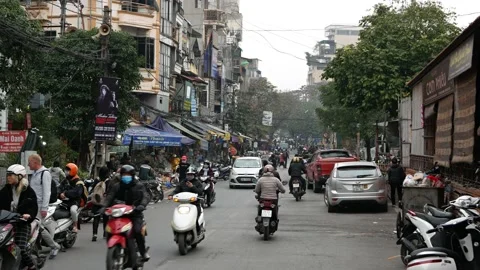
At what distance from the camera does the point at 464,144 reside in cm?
1458

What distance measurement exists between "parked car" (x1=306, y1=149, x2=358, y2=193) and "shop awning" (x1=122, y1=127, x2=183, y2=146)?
7.60m

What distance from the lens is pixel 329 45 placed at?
575 ft

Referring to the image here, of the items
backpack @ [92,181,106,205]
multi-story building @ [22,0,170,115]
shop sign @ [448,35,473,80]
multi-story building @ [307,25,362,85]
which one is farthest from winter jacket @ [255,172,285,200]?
multi-story building @ [307,25,362,85]

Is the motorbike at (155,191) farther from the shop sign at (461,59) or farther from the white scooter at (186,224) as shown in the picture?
the shop sign at (461,59)

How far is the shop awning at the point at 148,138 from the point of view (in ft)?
111

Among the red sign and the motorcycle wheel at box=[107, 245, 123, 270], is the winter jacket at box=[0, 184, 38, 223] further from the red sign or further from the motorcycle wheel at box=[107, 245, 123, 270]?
the red sign

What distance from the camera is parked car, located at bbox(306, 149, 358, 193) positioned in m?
29.7

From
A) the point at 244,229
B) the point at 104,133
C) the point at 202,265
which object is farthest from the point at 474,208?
the point at 104,133

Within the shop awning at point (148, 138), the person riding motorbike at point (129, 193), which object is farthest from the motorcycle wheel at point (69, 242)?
the shop awning at point (148, 138)

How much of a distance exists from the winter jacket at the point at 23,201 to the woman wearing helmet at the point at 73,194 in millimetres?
3528

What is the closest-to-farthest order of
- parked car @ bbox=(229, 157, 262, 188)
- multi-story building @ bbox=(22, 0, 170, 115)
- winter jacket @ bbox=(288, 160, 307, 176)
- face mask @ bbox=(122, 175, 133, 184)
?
face mask @ bbox=(122, 175, 133, 184), winter jacket @ bbox=(288, 160, 307, 176), parked car @ bbox=(229, 157, 262, 188), multi-story building @ bbox=(22, 0, 170, 115)

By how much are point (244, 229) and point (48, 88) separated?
564 inches

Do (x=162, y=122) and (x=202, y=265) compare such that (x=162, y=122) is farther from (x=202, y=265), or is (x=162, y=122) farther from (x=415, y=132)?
(x=202, y=265)

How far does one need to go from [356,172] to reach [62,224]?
1051 centimetres
